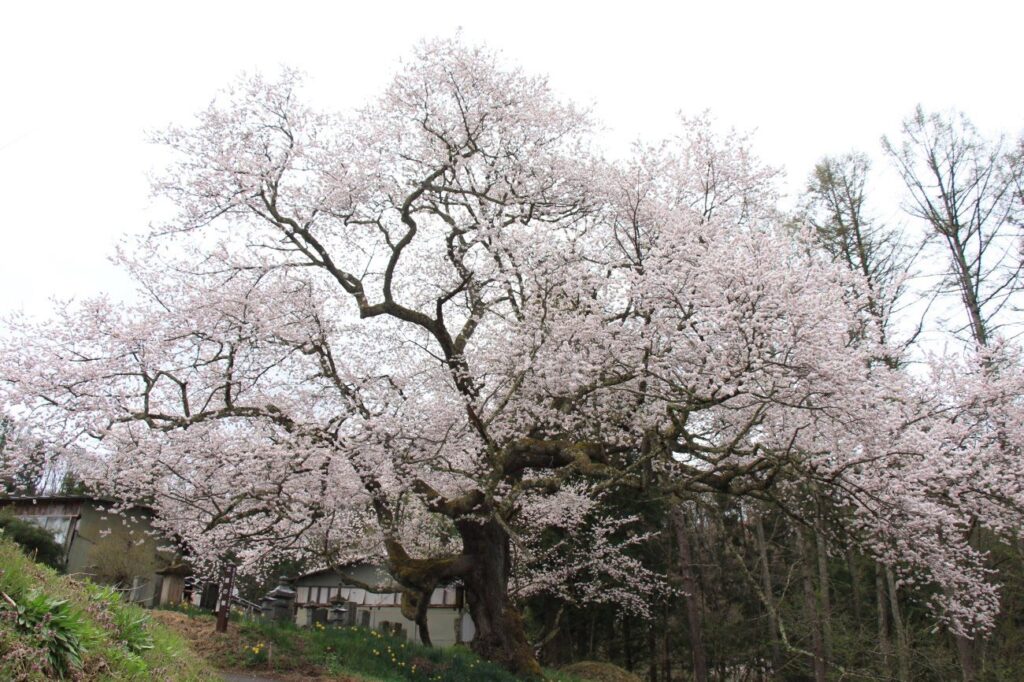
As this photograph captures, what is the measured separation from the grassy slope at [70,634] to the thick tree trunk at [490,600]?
5890 millimetres

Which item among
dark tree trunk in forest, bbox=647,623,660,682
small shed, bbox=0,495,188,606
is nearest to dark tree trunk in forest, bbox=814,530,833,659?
dark tree trunk in forest, bbox=647,623,660,682

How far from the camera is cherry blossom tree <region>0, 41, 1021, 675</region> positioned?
8.39 meters

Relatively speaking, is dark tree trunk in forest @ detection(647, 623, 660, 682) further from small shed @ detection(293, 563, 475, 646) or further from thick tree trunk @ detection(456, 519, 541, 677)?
thick tree trunk @ detection(456, 519, 541, 677)

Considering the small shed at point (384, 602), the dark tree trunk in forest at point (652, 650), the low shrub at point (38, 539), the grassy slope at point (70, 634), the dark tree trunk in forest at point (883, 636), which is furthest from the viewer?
the small shed at point (384, 602)

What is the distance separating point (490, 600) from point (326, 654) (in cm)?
284

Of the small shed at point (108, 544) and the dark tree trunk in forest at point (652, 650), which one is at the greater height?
the small shed at point (108, 544)

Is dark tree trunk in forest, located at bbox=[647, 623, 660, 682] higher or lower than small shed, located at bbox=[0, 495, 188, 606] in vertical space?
lower

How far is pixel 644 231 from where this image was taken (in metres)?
11.2

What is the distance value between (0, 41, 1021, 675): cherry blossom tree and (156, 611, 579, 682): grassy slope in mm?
962

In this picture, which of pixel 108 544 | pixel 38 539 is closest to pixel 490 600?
pixel 108 544

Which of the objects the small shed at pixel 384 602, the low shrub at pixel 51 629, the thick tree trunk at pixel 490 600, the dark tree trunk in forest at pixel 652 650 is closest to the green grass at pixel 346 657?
the thick tree trunk at pixel 490 600

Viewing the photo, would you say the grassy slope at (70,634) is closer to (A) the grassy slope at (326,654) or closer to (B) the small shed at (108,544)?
(A) the grassy slope at (326,654)

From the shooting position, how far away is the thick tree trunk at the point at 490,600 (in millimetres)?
10844

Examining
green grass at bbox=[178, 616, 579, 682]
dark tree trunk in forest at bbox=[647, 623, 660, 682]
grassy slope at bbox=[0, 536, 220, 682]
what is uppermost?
grassy slope at bbox=[0, 536, 220, 682]
